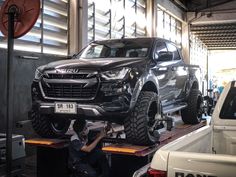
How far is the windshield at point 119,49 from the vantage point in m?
5.59

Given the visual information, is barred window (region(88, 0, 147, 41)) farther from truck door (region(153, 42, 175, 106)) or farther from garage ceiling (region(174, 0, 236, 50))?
garage ceiling (region(174, 0, 236, 50))

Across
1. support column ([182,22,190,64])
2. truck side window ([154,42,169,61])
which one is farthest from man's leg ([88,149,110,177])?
support column ([182,22,190,64])

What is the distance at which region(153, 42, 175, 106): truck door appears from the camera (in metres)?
5.60

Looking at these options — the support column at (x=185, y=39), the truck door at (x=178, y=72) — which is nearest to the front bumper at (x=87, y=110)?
the truck door at (x=178, y=72)

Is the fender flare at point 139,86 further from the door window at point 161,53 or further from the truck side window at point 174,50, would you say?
the truck side window at point 174,50

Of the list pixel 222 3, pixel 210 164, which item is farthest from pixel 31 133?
pixel 222 3

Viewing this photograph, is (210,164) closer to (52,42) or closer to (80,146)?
(80,146)

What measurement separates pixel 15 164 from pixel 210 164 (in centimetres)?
308

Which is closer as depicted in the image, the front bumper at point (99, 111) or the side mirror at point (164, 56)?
the front bumper at point (99, 111)

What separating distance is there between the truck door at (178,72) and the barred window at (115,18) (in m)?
2.82

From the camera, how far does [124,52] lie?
5688mm

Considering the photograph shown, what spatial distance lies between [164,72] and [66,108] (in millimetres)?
1905

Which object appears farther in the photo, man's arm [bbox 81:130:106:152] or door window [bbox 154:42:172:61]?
door window [bbox 154:42:172:61]

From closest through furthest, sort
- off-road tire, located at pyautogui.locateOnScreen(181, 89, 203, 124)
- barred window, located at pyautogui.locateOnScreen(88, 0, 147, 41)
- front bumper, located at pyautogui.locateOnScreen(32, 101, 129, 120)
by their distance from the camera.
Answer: front bumper, located at pyautogui.locateOnScreen(32, 101, 129, 120), off-road tire, located at pyautogui.locateOnScreen(181, 89, 203, 124), barred window, located at pyautogui.locateOnScreen(88, 0, 147, 41)
